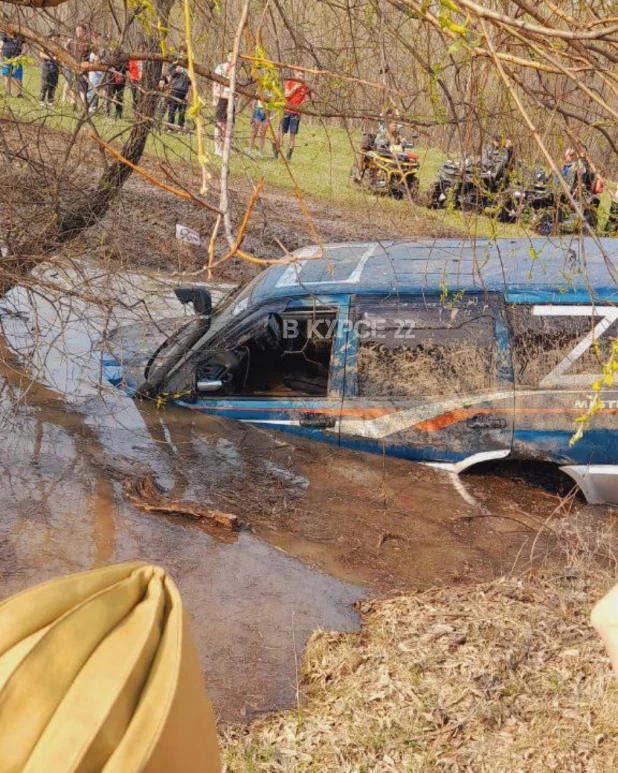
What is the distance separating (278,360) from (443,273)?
174 cm

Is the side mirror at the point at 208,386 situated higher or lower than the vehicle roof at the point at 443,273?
lower

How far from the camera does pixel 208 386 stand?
25.5ft

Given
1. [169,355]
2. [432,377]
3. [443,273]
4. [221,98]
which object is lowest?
[169,355]

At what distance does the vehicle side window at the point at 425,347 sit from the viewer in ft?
23.3

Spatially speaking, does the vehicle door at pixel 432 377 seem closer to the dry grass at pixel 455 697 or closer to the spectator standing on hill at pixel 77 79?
the dry grass at pixel 455 697

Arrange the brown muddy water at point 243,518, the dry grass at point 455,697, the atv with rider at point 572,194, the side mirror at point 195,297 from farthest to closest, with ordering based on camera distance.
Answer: the side mirror at point 195,297 < the brown muddy water at point 243,518 < the atv with rider at point 572,194 < the dry grass at point 455,697

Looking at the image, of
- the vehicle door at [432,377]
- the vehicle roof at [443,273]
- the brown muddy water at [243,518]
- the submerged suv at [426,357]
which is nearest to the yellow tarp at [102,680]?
the brown muddy water at [243,518]

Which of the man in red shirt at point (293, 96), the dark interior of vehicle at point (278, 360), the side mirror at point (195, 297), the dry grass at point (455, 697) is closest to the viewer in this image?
the man in red shirt at point (293, 96)

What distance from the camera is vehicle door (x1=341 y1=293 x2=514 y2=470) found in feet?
23.3

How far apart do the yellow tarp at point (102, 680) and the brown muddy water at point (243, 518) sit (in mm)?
3710

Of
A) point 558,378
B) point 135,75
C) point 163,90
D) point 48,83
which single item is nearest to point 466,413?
point 558,378

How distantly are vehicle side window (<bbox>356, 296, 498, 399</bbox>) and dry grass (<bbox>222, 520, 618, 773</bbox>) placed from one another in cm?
204

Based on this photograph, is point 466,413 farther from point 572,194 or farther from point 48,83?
point 48,83

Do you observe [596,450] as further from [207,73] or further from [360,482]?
[207,73]
